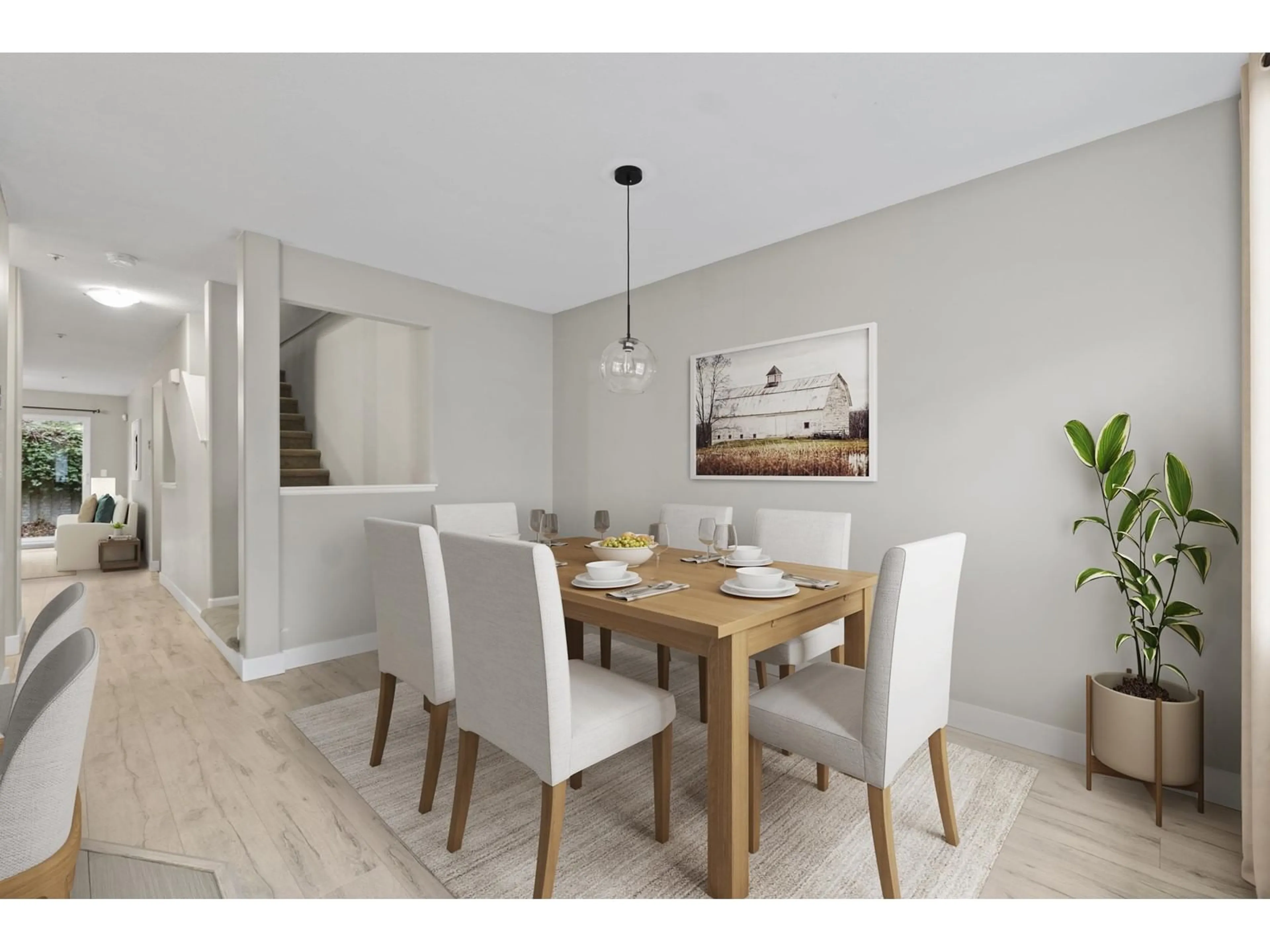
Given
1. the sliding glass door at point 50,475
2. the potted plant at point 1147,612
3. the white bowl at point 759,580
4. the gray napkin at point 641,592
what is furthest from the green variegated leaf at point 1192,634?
the sliding glass door at point 50,475

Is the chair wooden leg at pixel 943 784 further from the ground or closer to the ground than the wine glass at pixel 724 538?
closer to the ground

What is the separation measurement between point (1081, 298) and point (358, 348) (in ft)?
16.4

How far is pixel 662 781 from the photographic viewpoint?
5.76 feet

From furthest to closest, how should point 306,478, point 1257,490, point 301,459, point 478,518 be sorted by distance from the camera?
point 301,459, point 306,478, point 478,518, point 1257,490

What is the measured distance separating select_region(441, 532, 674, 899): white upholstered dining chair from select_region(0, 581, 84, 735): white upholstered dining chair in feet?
2.87

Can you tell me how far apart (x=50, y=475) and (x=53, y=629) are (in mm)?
11344

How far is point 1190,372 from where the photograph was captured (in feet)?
6.69

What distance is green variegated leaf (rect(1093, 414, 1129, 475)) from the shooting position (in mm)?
2025

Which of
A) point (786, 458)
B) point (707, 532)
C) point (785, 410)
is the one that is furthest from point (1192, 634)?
point (785, 410)

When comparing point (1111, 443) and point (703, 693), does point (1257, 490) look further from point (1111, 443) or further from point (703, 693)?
point (703, 693)

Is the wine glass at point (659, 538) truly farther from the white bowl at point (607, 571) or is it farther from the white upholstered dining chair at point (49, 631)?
the white upholstered dining chair at point (49, 631)

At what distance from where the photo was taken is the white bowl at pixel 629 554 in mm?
2291

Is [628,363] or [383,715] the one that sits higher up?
[628,363]
